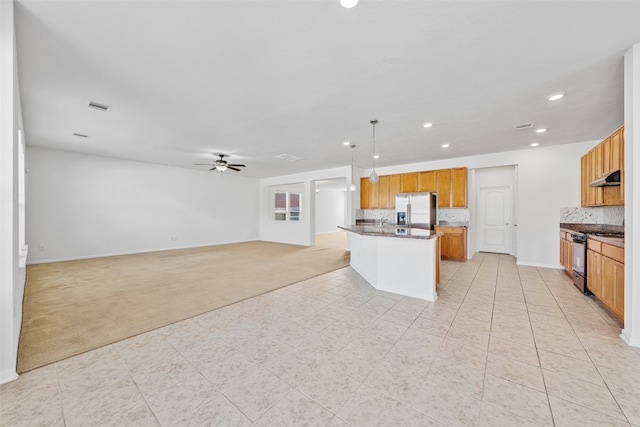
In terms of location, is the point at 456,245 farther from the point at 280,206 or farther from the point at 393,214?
the point at 280,206

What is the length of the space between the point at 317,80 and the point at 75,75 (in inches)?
102

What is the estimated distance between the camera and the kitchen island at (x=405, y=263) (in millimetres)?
3406

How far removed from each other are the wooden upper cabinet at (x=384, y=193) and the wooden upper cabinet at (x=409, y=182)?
17.1 inches

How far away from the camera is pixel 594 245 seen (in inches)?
130

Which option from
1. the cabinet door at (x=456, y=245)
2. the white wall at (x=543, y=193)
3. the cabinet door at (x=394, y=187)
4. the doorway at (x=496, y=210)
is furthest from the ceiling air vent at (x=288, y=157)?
the doorway at (x=496, y=210)

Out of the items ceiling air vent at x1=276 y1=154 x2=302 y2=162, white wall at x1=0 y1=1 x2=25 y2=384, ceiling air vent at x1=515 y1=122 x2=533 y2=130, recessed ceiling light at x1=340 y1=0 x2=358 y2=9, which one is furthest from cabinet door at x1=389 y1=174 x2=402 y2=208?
white wall at x1=0 y1=1 x2=25 y2=384

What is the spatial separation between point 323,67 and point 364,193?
5.77 metres

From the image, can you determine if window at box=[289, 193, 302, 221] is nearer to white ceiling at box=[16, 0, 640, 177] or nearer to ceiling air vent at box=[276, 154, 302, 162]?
ceiling air vent at box=[276, 154, 302, 162]

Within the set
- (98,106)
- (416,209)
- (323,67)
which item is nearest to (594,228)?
(416,209)

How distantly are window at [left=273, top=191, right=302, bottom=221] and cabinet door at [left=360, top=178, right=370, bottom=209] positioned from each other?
3192 millimetres

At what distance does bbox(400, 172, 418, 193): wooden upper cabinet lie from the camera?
6906 millimetres

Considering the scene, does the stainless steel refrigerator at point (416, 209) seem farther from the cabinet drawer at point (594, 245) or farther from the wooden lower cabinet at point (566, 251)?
the cabinet drawer at point (594, 245)

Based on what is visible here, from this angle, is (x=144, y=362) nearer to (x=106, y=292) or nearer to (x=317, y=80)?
(x=106, y=292)

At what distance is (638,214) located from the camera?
220 cm
